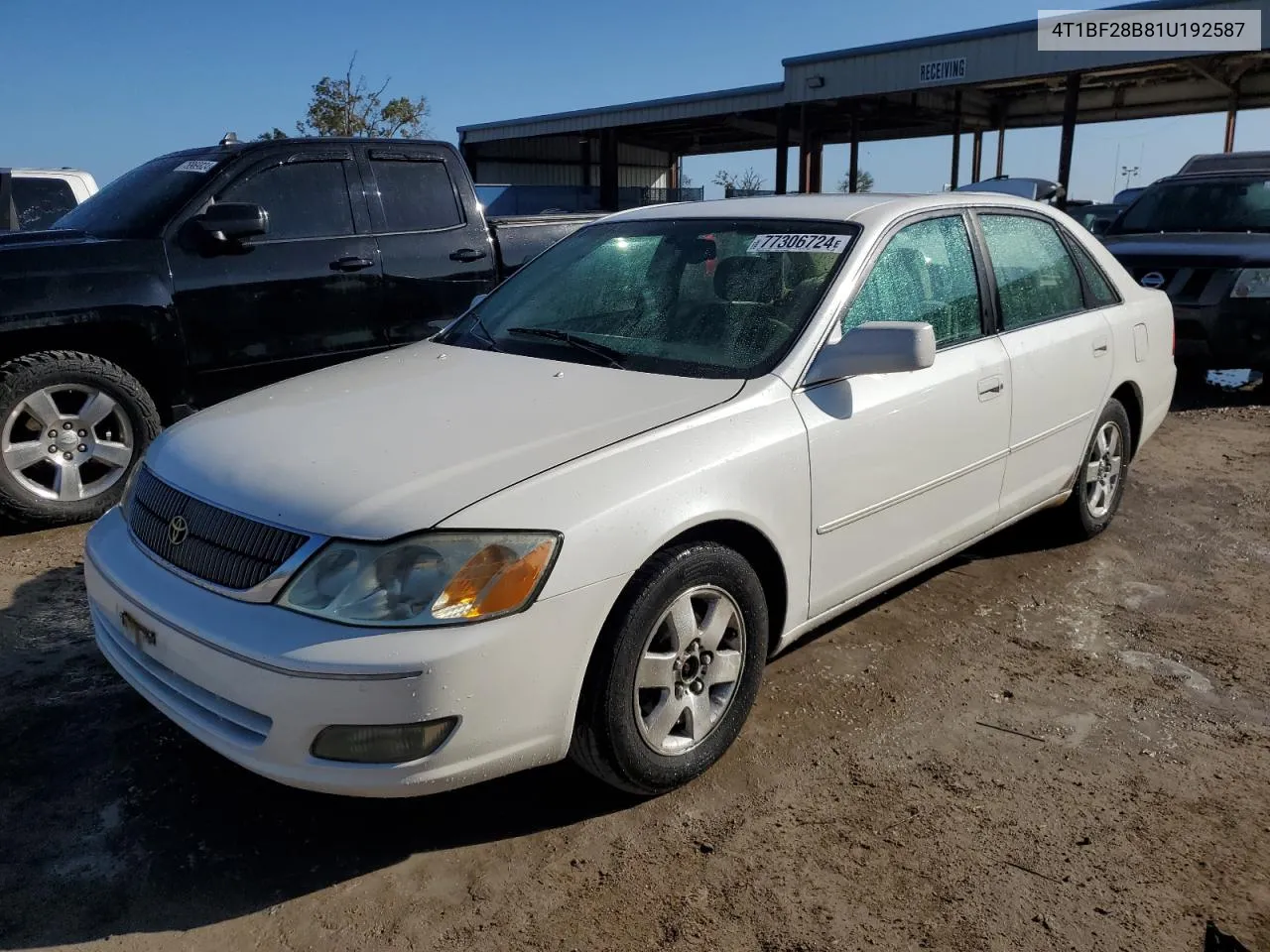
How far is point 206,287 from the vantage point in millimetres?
5328

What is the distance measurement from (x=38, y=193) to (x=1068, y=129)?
18.4 m

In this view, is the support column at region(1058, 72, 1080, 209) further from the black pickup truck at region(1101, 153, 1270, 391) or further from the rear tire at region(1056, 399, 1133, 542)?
the rear tire at region(1056, 399, 1133, 542)

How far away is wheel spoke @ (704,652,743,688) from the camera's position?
2.81 m

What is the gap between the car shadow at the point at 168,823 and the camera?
2383 millimetres

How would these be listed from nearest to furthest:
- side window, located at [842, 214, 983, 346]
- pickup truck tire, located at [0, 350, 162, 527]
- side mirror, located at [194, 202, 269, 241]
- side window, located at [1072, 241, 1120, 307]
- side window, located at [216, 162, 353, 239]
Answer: side window, located at [842, 214, 983, 346]
side window, located at [1072, 241, 1120, 307]
pickup truck tire, located at [0, 350, 162, 527]
side mirror, located at [194, 202, 269, 241]
side window, located at [216, 162, 353, 239]

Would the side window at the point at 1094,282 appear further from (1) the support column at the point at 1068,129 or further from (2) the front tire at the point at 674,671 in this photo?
(1) the support column at the point at 1068,129

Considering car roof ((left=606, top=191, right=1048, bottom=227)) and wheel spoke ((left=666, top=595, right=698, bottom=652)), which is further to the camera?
car roof ((left=606, top=191, right=1048, bottom=227))

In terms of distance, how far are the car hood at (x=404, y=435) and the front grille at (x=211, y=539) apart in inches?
1.5

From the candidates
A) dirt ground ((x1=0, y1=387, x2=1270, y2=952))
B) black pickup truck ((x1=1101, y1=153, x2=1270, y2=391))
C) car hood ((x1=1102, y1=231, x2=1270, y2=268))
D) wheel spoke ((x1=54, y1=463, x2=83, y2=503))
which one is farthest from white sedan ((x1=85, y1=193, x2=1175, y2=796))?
car hood ((x1=1102, y1=231, x2=1270, y2=268))

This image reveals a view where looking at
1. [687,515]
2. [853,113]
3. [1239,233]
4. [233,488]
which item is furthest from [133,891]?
[853,113]

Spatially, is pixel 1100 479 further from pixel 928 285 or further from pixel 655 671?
pixel 655 671

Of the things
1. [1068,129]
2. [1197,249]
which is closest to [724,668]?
[1197,249]

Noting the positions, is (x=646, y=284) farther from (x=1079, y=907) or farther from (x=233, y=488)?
(x=1079, y=907)

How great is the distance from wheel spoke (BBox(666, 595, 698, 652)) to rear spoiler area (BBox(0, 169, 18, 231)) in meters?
8.53
